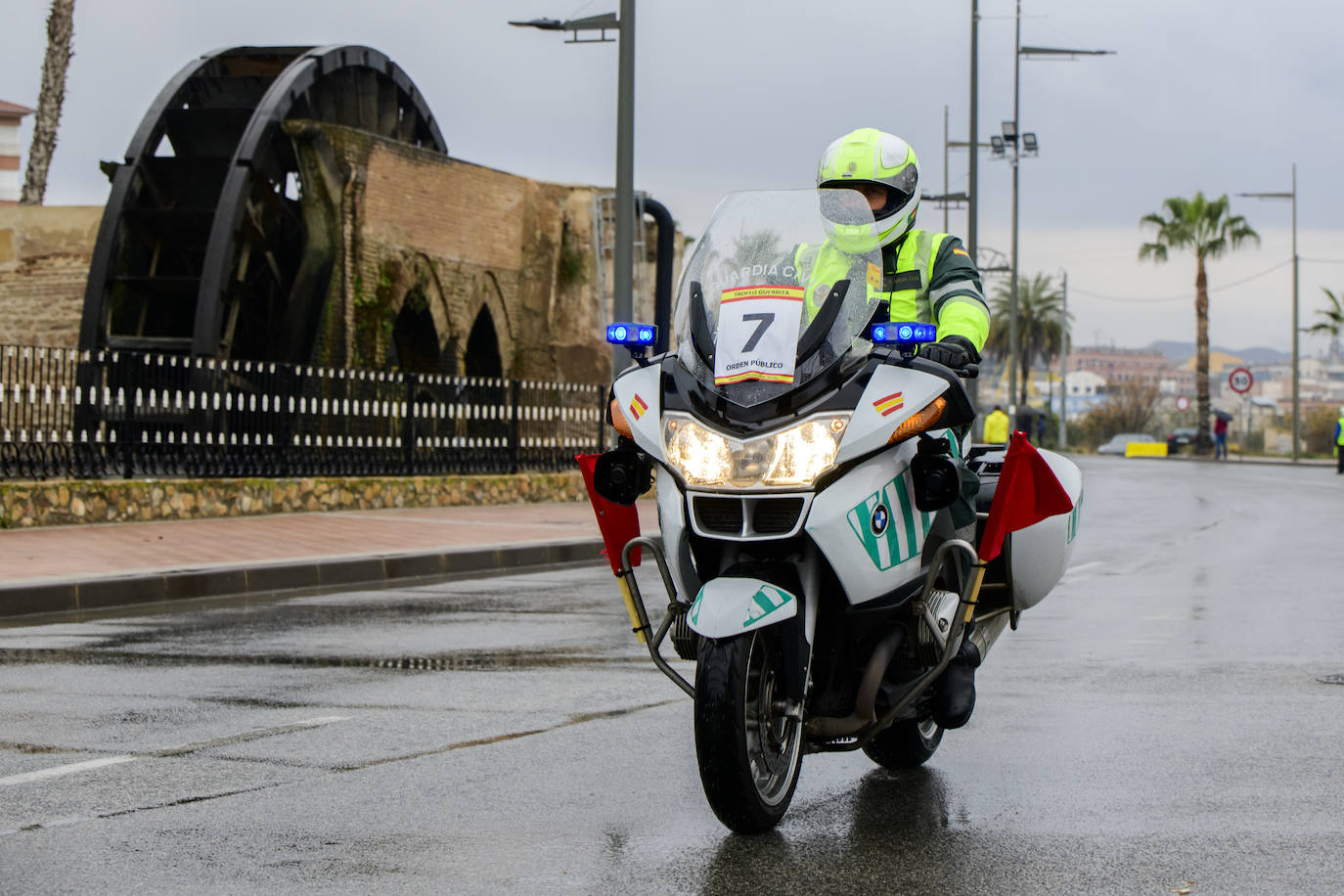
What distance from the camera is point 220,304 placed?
24.1 metres

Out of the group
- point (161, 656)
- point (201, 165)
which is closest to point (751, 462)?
point (161, 656)

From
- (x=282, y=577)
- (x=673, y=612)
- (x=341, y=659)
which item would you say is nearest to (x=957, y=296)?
(x=673, y=612)

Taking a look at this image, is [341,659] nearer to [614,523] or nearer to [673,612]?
[614,523]

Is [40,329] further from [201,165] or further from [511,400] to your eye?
[511,400]

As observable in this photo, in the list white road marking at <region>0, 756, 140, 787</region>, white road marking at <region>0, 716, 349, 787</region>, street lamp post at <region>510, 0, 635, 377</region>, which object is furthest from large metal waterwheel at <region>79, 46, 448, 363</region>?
white road marking at <region>0, 756, 140, 787</region>

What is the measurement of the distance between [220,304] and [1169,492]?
1603 cm

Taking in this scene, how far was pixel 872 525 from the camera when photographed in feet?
15.4

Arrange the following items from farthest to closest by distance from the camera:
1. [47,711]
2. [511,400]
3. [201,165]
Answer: [201,165] < [511,400] < [47,711]

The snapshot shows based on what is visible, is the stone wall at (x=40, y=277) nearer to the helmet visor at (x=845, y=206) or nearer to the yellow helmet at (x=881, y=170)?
the yellow helmet at (x=881, y=170)

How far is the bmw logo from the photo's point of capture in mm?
4703

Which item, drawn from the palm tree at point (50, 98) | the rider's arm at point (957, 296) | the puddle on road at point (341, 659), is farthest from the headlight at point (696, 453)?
Answer: the palm tree at point (50, 98)

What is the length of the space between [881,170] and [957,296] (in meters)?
0.45

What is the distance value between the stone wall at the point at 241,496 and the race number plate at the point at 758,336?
1244 cm

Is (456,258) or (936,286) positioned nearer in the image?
(936,286)
